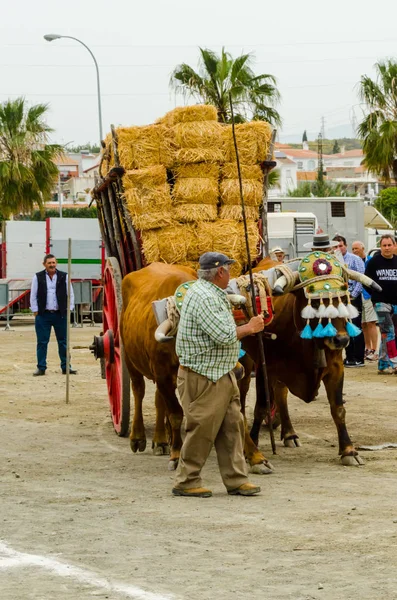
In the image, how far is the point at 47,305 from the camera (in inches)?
751

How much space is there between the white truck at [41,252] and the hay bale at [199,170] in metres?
19.3

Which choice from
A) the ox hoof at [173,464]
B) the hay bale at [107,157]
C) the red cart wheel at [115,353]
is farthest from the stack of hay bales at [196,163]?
the ox hoof at [173,464]

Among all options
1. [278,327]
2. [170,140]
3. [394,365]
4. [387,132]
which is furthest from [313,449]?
[387,132]

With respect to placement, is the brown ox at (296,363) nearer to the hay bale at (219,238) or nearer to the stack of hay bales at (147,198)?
the hay bale at (219,238)

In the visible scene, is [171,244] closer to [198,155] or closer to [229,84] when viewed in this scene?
[198,155]

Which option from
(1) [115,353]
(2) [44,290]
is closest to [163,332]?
(1) [115,353]

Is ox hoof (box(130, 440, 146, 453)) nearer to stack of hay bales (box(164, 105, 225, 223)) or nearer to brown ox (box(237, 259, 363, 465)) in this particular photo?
brown ox (box(237, 259, 363, 465))

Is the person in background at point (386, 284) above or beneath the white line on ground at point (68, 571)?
above

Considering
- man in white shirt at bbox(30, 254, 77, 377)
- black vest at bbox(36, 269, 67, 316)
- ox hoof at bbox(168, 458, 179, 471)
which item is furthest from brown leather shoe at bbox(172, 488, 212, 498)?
black vest at bbox(36, 269, 67, 316)

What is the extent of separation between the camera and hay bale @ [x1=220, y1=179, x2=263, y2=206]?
11574 mm

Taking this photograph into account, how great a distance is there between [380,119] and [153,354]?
1260 inches

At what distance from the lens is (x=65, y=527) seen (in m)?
7.48

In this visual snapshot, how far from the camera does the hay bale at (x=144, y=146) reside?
1159 cm

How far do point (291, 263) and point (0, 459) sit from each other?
314 centimetres
